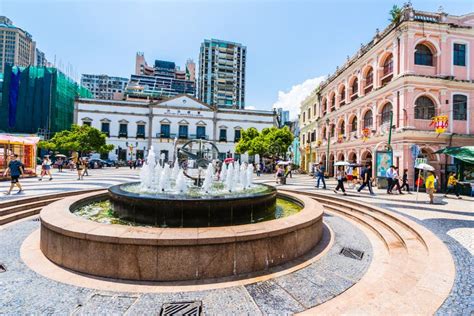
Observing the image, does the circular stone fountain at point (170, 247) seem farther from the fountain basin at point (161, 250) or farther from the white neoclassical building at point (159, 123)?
the white neoclassical building at point (159, 123)

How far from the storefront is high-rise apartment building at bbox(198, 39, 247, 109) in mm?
70465

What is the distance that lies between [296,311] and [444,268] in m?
2.63

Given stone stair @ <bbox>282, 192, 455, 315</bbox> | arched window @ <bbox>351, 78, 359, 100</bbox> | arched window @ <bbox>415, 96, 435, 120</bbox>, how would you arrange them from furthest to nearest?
arched window @ <bbox>351, 78, 359, 100</bbox>
arched window @ <bbox>415, 96, 435, 120</bbox>
stone stair @ <bbox>282, 192, 455, 315</bbox>

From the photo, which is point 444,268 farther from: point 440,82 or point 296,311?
point 440,82

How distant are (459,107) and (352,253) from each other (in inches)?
740

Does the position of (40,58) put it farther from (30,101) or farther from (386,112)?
(386,112)

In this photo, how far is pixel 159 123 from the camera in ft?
144

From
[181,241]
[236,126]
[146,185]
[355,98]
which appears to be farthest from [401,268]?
[236,126]

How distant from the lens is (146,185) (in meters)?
8.12

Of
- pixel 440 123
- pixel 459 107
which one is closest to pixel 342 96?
pixel 459 107

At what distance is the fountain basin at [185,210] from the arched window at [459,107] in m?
19.1

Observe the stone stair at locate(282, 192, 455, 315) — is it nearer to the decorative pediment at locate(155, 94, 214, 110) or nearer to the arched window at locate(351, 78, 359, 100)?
the arched window at locate(351, 78, 359, 100)

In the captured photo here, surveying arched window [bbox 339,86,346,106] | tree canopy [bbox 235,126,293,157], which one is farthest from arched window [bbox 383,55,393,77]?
tree canopy [bbox 235,126,293,157]

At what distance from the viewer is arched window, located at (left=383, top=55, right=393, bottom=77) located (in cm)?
1781
